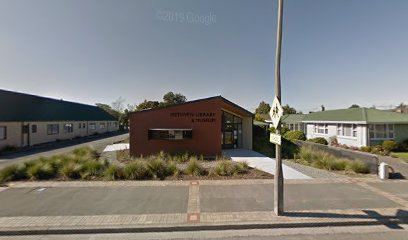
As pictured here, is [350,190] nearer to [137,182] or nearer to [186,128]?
[137,182]

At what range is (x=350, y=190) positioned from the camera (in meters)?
7.20

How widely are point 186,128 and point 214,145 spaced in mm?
2341

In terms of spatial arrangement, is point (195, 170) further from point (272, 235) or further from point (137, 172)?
point (272, 235)

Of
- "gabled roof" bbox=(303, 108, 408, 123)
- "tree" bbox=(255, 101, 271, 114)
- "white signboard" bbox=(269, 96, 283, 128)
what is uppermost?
"tree" bbox=(255, 101, 271, 114)

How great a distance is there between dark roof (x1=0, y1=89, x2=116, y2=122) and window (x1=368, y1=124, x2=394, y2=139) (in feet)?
114

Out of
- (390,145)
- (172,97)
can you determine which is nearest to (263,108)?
(172,97)

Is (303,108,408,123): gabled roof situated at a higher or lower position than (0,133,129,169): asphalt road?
higher

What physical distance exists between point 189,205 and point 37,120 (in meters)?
24.8

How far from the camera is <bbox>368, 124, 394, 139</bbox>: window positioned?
18.5 meters

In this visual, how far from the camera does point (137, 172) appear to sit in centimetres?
873

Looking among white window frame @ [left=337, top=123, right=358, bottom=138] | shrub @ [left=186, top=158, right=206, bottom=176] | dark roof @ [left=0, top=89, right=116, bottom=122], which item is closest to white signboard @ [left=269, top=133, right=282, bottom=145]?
shrub @ [left=186, top=158, right=206, bottom=176]

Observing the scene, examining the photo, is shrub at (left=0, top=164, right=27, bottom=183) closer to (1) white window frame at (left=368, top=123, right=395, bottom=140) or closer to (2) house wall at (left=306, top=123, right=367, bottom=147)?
(2) house wall at (left=306, top=123, right=367, bottom=147)

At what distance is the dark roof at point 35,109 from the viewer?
20.3 m

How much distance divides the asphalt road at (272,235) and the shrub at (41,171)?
15.5 feet
